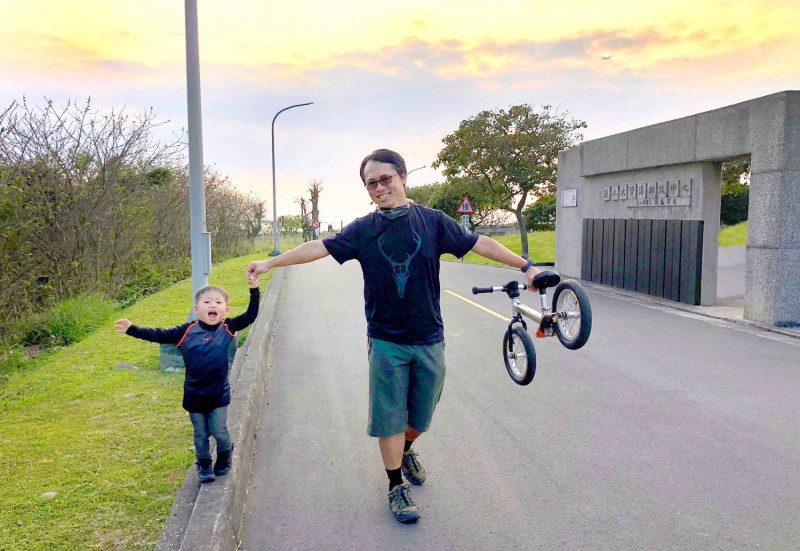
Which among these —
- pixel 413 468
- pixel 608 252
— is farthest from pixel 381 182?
pixel 608 252

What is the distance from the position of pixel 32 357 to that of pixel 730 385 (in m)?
8.84

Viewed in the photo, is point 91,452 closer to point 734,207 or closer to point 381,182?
point 381,182

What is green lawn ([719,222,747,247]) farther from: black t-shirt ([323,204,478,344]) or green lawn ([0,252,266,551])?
black t-shirt ([323,204,478,344])

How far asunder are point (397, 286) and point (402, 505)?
1267mm

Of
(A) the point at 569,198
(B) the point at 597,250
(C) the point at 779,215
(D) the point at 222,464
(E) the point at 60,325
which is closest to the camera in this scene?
(D) the point at 222,464

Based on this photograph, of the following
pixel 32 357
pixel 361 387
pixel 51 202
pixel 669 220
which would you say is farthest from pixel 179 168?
pixel 361 387

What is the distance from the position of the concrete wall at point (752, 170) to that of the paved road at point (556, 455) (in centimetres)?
283

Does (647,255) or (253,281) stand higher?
(253,281)

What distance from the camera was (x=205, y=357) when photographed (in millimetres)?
3908

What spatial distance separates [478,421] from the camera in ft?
19.4

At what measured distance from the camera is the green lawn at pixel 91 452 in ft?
11.6

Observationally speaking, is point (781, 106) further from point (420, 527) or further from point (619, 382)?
point (420, 527)

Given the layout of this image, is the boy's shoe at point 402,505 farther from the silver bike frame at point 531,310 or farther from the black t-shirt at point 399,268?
the silver bike frame at point 531,310

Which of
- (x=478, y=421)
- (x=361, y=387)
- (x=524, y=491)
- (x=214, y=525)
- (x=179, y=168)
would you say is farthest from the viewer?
(x=179, y=168)
